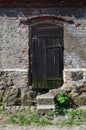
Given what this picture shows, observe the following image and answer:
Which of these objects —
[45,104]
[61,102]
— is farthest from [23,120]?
[61,102]

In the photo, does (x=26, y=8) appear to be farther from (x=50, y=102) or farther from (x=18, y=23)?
(x=50, y=102)

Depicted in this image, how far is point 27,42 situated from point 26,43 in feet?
0.15

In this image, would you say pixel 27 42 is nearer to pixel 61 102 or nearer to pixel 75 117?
pixel 61 102

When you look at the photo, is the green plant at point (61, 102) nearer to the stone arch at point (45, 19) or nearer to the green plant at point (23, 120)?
the green plant at point (23, 120)

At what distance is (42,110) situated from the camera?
10961 millimetres

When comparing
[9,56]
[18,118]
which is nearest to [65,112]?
[18,118]

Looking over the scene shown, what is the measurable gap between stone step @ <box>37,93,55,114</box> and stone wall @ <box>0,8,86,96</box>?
2.67ft

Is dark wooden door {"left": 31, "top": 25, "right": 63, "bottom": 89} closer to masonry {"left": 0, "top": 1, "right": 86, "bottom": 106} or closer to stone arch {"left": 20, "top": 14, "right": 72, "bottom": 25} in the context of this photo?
masonry {"left": 0, "top": 1, "right": 86, "bottom": 106}

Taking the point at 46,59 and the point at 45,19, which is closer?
the point at 45,19

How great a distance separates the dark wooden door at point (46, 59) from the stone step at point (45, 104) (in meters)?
0.67

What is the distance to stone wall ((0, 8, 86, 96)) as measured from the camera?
11.6 meters

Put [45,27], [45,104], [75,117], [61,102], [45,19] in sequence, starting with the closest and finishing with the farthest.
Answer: [75,117] < [45,104] < [61,102] < [45,19] < [45,27]

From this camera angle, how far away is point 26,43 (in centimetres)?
1165

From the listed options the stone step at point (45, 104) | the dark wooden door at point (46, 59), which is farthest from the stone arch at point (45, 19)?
the stone step at point (45, 104)
